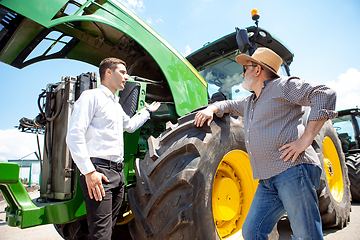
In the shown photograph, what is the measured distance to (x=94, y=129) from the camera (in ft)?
5.44

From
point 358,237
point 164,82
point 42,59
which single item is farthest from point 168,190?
point 358,237

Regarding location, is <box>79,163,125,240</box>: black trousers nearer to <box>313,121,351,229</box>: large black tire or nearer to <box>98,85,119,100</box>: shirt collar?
<box>98,85,119,100</box>: shirt collar

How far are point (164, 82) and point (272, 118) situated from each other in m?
1.59

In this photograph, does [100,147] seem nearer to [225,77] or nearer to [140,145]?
[140,145]

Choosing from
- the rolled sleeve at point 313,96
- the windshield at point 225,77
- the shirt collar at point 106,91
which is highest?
the windshield at point 225,77

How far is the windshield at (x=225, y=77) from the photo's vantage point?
11.8ft

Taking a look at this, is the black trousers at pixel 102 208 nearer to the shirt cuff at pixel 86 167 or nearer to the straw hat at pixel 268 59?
the shirt cuff at pixel 86 167

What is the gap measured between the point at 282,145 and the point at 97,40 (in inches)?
83.0

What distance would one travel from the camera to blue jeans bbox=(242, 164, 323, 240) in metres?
1.34

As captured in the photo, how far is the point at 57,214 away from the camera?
1784 millimetres

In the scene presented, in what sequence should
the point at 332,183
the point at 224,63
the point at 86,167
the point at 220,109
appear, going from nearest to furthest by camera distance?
the point at 86,167, the point at 220,109, the point at 224,63, the point at 332,183

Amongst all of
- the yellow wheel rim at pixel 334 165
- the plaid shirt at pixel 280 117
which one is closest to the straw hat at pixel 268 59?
the plaid shirt at pixel 280 117

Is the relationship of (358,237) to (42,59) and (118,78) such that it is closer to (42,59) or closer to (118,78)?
(118,78)

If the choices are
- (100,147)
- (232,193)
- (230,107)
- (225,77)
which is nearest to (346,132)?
(225,77)
